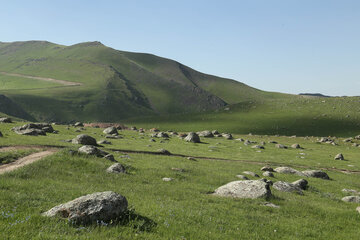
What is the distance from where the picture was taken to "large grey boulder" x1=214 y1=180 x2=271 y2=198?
1789cm

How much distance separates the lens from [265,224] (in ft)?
42.8

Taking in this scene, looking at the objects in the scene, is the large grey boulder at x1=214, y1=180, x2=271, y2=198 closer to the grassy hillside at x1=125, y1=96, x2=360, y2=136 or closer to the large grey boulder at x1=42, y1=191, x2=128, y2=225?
the large grey boulder at x1=42, y1=191, x2=128, y2=225

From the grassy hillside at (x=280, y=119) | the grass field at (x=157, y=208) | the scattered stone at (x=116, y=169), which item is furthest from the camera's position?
the grassy hillside at (x=280, y=119)

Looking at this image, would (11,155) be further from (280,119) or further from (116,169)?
(280,119)

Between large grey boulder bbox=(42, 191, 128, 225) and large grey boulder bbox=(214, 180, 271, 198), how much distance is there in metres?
9.65

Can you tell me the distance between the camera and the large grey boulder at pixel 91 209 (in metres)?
9.66

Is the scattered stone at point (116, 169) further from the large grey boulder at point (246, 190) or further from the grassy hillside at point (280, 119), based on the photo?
the grassy hillside at point (280, 119)

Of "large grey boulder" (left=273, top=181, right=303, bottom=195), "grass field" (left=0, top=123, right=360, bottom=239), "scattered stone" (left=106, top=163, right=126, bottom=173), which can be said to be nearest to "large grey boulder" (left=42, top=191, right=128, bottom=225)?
"grass field" (left=0, top=123, right=360, bottom=239)

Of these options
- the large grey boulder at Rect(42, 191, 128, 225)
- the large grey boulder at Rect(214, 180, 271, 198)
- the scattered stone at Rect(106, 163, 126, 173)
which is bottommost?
the scattered stone at Rect(106, 163, 126, 173)

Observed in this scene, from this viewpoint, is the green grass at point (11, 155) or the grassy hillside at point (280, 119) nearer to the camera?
the green grass at point (11, 155)

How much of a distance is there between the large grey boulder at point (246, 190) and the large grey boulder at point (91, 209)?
965cm

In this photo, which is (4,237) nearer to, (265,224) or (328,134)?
(265,224)

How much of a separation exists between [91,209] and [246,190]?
1163cm

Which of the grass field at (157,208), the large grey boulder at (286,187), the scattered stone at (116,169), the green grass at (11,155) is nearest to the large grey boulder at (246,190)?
the grass field at (157,208)
